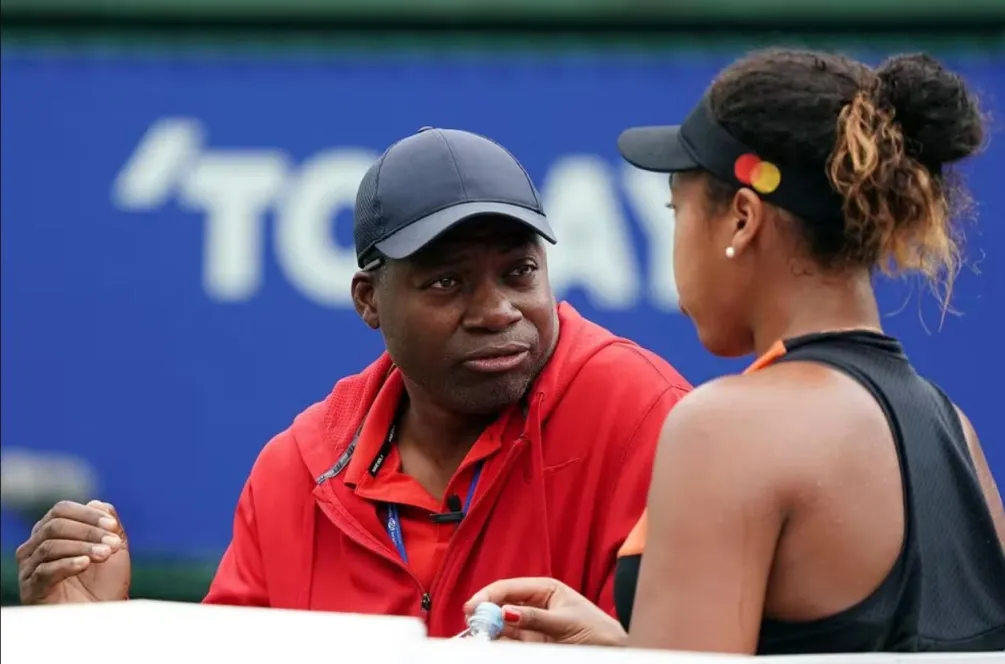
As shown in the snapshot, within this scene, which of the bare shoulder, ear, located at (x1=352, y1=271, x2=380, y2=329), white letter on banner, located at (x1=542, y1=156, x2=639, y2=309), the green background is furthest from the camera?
the green background

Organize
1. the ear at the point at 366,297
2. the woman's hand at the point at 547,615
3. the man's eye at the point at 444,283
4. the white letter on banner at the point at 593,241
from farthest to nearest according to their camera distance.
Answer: the white letter on banner at the point at 593,241 < the ear at the point at 366,297 < the man's eye at the point at 444,283 < the woman's hand at the point at 547,615

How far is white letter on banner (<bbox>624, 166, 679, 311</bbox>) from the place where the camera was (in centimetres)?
475

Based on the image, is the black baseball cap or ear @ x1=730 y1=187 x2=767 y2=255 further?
the black baseball cap

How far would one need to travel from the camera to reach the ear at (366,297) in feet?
9.31

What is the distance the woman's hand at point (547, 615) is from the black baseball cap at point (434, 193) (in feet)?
2.08

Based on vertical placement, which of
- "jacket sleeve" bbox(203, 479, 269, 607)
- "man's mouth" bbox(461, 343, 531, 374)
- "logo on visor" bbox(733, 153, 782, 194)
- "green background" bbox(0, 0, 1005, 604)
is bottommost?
"jacket sleeve" bbox(203, 479, 269, 607)

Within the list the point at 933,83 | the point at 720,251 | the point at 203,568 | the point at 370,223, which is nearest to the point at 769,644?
the point at 720,251

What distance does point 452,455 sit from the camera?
2.76 m

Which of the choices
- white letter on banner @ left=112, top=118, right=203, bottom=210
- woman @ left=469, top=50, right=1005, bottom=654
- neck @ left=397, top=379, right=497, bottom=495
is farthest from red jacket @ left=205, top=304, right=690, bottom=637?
white letter on banner @ left=112, top=118, right=203, bottom=210

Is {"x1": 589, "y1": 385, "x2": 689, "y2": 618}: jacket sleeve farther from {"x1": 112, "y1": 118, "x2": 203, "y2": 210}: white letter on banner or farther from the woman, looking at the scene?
{"x1": 112, "y1": 118, "x2": 203, "y2": 210}: white letter on banner

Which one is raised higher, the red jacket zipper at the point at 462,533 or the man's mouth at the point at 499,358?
the man's mouth at the point at 499,358

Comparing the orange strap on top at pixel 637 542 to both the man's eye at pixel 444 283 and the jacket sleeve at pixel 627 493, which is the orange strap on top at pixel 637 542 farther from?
the man's eye at pixel 444 283

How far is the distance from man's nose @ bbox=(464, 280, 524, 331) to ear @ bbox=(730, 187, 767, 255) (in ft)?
2.17

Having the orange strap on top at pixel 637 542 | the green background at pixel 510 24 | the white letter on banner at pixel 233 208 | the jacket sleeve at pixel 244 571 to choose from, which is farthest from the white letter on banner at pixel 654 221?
the orange strap on top at pixel 637 542
